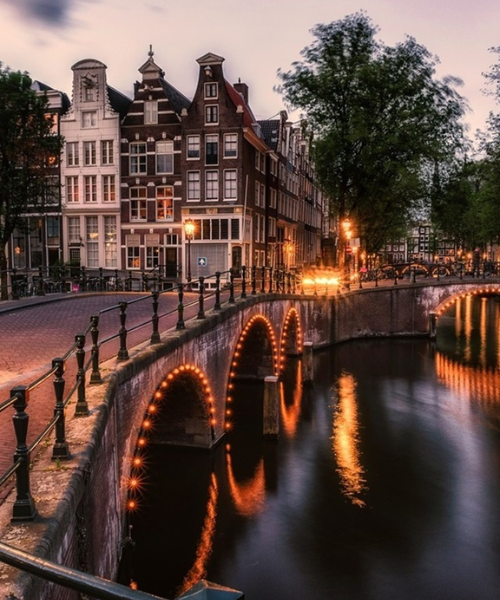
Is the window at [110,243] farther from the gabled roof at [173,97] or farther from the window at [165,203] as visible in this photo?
the gabled roof at [173,97]

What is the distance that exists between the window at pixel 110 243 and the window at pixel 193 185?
540cm

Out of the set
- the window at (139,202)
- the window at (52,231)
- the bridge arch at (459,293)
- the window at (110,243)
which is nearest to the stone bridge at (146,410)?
the bridge arch at (459,293)

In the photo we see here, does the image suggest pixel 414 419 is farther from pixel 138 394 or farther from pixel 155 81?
pixel 155 81

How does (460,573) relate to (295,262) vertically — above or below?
below

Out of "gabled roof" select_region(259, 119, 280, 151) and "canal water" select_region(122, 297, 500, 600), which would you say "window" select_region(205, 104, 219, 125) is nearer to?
"gabled roof" select_region(259, 119, 280, 151)

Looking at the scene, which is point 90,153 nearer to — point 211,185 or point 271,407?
point 211,185

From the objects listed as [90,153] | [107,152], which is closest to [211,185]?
[107,152]

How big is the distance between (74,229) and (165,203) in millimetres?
6471

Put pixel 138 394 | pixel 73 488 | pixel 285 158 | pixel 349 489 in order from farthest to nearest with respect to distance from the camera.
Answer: pixel 285 158, pixel 349 489, pixel 138 394, pixel 73 488

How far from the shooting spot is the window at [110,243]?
117 ft

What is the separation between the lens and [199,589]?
6.62 ft

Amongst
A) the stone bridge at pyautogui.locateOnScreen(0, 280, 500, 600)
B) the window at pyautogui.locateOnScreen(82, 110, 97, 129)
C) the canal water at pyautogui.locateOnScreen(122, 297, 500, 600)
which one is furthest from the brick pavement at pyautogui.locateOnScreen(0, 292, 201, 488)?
the window at pyautogui.locateOnScreen(82, 110, 97, 129)

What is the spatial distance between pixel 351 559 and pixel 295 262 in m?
40.8

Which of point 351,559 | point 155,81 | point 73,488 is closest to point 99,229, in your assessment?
point 155,81
